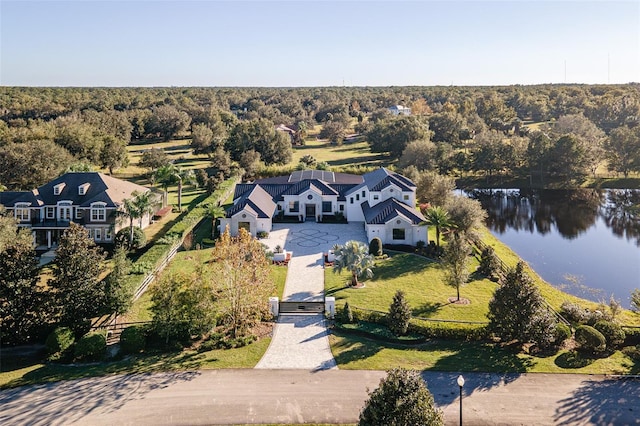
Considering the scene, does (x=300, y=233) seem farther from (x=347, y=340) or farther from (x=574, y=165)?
(x=574, y=165)

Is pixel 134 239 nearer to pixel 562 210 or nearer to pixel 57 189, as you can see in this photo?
pixel 57 189

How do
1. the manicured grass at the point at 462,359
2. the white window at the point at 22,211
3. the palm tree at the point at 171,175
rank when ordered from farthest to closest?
1. the palm tree at the point at 171,175
2. the white window at the point at 22,211
3. the manicured grass at the point at 462,359

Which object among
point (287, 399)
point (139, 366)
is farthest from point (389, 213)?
point (139, 366)

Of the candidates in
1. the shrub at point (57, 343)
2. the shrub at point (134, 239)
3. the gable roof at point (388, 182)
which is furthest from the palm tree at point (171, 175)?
the shrub at point (57, 343)

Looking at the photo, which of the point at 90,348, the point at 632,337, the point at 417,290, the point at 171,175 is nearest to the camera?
the point at 90,348

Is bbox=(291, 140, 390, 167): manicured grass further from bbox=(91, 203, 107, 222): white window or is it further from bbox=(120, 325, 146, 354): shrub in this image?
bbox=(120, 325, 146, 354): shrub

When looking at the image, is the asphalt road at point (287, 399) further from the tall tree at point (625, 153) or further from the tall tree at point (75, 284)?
the tall tree at point (625, 153)

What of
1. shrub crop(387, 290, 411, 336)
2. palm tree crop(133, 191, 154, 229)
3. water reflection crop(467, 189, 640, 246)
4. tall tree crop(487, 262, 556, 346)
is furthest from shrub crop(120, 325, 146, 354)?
water reflection crop(467, 189, 640, 246)

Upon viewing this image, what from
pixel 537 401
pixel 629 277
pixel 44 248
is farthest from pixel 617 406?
pixel 44 248
